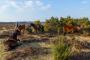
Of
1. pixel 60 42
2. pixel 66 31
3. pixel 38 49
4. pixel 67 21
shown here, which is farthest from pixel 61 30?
pixel 60 42

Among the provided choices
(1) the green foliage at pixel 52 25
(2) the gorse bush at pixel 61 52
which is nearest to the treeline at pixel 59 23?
(1) the green foliage at pixel 52 25

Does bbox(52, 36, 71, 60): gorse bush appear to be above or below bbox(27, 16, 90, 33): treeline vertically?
below

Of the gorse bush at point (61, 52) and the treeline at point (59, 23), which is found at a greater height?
the treeline at point (59, 23)

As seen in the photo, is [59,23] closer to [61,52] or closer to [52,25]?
[52,25]

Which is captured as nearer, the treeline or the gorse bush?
the gorse bush

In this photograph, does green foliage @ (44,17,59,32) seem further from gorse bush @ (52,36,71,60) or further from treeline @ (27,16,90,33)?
gorse bush @ (52,36,71,60)

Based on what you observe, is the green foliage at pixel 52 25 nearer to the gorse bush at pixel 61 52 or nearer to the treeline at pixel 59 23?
the treeline at pixel 59 23

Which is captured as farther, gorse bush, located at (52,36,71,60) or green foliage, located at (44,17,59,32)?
green foliage, located at (44,17,59,32)

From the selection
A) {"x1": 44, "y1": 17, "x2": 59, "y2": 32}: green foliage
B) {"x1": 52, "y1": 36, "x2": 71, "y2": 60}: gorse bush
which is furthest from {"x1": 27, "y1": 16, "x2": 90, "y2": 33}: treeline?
{"x1": 52, "y1": 36, "x2": 71, "y2": 60}: gorse bush

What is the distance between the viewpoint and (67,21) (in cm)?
3416

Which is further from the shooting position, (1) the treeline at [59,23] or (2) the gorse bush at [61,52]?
(1) the treeline at [59,23]

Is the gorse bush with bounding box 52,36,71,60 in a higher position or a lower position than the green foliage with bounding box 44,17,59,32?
lower

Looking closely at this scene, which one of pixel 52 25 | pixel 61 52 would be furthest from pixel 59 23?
pixel 61 52

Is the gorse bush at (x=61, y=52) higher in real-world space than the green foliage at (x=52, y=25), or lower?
lower
